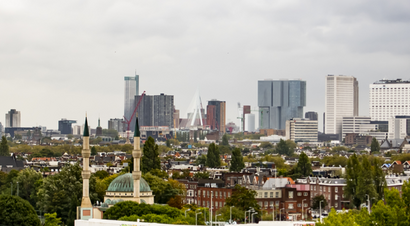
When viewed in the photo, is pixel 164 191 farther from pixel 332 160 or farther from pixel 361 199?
pixel 332 160

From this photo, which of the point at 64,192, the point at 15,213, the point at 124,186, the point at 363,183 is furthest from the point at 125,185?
the point at 363,183

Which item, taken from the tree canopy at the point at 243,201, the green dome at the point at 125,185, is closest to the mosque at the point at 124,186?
the green dome at the point at 125,185

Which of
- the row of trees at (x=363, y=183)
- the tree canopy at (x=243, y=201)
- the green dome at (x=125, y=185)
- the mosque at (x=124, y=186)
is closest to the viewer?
the mosque at (x=124, y=186)

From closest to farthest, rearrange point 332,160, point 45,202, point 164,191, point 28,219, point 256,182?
point 28,219
point 45,202
point 164,191
point 256,182
point 332,160

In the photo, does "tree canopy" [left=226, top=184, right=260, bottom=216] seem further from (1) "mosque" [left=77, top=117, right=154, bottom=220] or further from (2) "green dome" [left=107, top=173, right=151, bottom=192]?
(2) "green dome" [left=107, top=173, right=151, bottom=192]

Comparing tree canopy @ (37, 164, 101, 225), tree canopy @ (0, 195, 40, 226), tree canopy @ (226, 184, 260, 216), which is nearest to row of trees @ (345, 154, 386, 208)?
tree canopy @ (226, 184, 260, 216)

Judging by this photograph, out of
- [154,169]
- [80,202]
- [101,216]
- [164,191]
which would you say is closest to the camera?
[101,216]

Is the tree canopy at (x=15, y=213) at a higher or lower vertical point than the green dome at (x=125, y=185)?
lower

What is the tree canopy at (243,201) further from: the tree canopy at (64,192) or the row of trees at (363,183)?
the row of trees at (363,183)

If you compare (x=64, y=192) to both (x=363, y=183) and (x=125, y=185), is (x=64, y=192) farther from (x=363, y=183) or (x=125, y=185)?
(x=363, y=183)

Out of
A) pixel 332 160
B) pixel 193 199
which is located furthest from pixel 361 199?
pixel 332 160

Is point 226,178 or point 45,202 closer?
point 45,202
